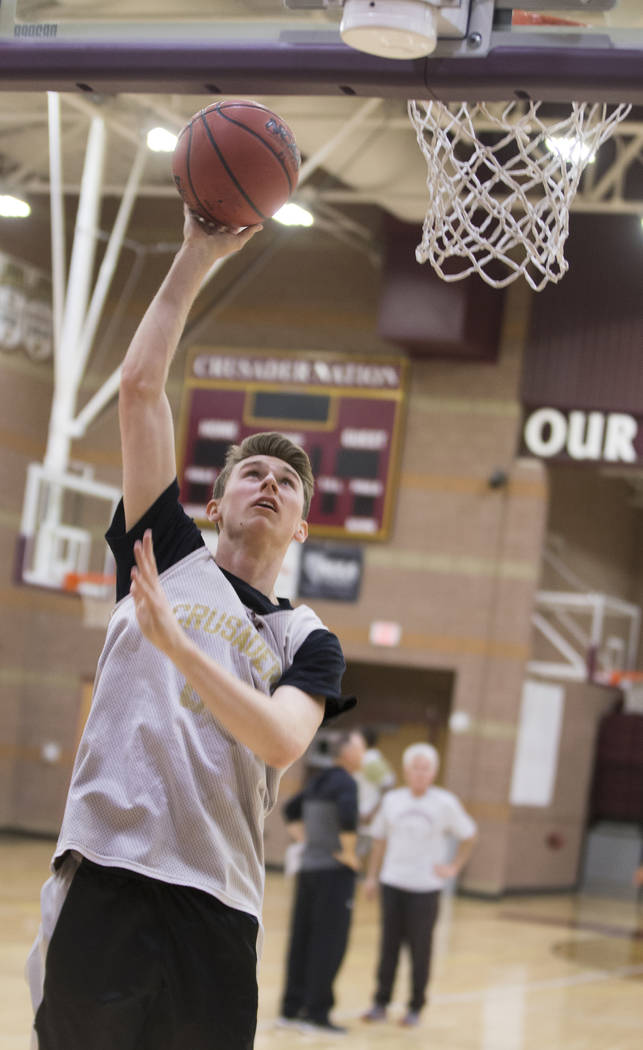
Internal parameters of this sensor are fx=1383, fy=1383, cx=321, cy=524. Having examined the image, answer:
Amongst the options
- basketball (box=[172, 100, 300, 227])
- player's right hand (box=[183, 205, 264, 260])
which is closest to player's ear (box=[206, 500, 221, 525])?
player's right hand (box=[183, 205, 264, 260])

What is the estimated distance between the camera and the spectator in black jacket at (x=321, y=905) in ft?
25.2

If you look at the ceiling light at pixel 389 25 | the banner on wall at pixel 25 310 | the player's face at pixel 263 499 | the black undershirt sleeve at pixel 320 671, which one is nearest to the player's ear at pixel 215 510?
the player's face at pixel 263 499

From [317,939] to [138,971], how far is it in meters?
5.63

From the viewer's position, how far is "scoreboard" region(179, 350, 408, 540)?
16.0 m

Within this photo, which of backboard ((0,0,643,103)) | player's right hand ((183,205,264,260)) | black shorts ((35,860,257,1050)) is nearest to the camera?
black shorts ((35,860,257,1050))

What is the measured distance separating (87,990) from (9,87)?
7.74 ft

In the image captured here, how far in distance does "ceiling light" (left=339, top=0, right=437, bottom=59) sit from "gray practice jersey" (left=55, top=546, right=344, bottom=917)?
50.5 inches

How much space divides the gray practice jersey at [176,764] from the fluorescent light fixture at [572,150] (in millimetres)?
2379

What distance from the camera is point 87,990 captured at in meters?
2.29

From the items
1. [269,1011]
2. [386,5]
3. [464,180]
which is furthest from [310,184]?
[386,5]

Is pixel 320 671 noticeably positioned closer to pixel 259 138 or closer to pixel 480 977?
pixel 259 138

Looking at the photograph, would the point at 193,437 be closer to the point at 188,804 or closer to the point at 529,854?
the point at 529,854

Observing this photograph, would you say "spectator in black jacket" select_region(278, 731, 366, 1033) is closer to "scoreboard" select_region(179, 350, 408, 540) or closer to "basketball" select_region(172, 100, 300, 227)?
"basketball" select_region(172, 100, 300, 227)

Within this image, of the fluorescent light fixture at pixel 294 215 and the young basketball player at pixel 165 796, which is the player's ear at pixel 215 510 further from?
the fluorescent light fixture at pixel 294 215
